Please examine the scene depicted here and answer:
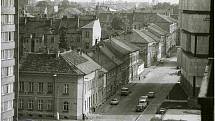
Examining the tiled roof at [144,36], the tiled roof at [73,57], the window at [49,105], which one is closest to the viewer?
the window at [49,105]

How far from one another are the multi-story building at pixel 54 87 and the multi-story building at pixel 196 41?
11.0m

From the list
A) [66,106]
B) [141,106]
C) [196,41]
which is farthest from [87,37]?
[196,41]

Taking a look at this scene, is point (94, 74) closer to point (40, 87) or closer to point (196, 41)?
point (40, 87)

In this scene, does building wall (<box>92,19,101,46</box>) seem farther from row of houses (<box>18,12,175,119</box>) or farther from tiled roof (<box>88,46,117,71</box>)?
tiled roof (<box>88,46,117,71</box>)

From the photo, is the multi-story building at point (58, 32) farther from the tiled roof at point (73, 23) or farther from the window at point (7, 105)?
the window at point (7, 105)

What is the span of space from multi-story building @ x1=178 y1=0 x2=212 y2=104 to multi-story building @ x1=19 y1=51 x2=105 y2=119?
36.3 feet

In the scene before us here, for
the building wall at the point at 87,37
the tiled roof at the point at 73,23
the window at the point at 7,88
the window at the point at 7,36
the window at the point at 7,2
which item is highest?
the window at the point at 7,2

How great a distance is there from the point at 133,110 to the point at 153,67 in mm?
33782

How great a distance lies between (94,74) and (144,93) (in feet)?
31.5

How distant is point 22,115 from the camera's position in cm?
4488

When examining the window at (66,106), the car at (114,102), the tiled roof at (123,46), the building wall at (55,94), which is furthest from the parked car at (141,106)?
the tiled roof at (123,46)

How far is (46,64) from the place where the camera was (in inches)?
1762

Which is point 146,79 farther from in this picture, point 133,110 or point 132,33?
point 133,110

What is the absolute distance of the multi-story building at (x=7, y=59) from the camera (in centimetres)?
3444
